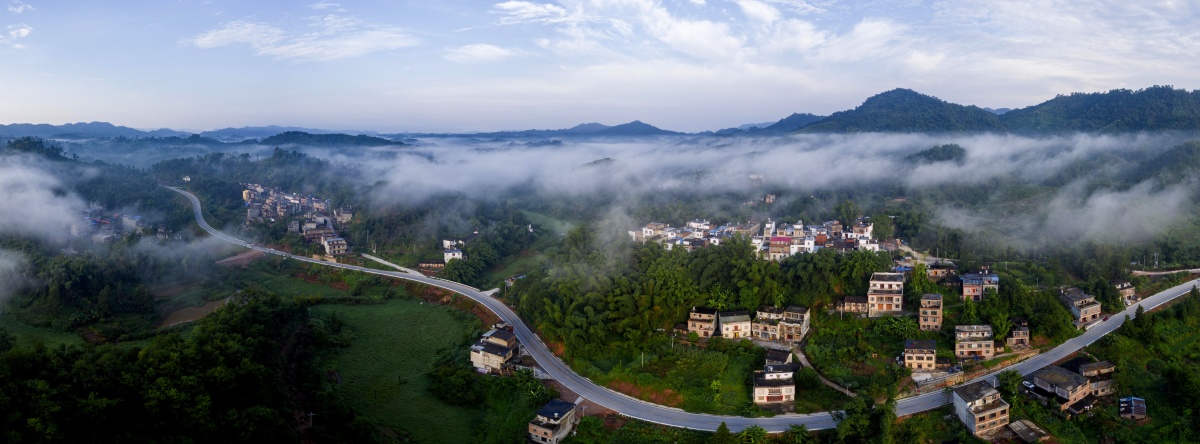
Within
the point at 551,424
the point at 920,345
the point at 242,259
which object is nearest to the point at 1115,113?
the point at 920,345

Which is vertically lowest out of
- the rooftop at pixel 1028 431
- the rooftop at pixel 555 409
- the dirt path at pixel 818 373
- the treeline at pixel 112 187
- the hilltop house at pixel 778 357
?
the rooftop at pixel 1028 431

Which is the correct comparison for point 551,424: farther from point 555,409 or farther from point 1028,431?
point 1028,431

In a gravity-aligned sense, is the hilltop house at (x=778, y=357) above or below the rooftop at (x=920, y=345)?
below

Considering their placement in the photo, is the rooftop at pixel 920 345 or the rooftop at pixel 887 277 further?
the rooftop at pixel 887 277

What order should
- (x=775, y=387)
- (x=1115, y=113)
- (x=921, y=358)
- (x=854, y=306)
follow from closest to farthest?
(x=775, y=387) → (x=921, y=358) → (x=854, y=306) → (x=1115, y=113)

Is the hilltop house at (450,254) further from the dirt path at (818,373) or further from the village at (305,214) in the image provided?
the dirt path at (818,373)

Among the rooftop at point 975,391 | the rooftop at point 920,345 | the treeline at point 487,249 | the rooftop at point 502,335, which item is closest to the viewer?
the rooftop at point 975,391

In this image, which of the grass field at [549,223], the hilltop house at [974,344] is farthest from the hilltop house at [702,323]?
the grass field at [549,223]
